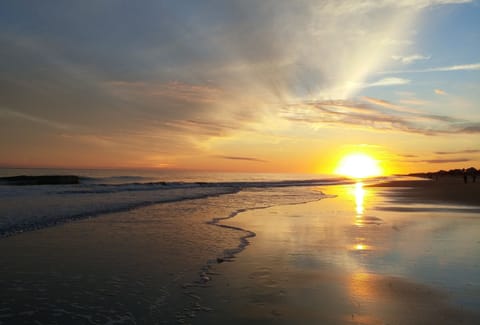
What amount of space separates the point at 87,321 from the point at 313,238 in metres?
7.35

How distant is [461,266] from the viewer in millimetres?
7680

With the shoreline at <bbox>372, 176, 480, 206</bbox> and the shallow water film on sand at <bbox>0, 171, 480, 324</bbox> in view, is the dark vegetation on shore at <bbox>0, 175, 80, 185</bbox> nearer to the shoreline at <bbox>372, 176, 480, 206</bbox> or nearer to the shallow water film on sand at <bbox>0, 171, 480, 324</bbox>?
the shallow water film on sand at <bbox>0, 171, 480, 324</bbox>

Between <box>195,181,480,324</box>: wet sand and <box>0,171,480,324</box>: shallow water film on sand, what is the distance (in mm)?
21

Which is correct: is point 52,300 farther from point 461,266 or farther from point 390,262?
point 461,266

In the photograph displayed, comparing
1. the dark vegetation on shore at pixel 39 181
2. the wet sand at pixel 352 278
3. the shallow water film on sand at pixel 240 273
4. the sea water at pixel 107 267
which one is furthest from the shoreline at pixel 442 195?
the dark vegetation on shore at pixel 39 181

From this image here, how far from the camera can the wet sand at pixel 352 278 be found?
5.25m

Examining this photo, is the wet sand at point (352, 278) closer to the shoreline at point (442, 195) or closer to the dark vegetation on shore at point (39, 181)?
the shoreline at point (442, 195)

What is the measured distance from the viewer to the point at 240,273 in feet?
24.4

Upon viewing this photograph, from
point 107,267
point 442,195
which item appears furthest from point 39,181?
point 107,267

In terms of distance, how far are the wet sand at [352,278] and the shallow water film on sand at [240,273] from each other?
2cm

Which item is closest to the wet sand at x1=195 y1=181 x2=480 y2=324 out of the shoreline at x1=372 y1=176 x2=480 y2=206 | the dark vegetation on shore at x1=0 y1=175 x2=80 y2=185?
the shoreline at x1=372 y1=176 x2=480 y2=206

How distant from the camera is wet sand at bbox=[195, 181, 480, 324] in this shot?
525 centimetres

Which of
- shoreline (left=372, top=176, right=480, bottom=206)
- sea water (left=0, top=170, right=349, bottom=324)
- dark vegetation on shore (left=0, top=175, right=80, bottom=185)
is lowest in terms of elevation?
sea water (left=0, top=170, right=349, bottom=324)

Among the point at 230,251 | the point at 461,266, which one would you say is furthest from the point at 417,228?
the point at 230,251
